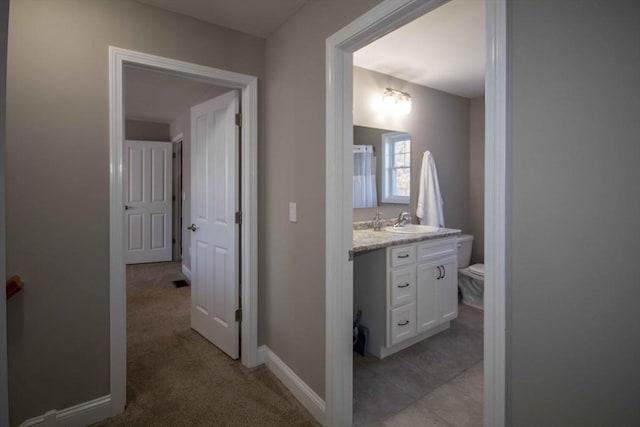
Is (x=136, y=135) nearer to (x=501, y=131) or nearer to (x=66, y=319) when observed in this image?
(x=66, y=319)

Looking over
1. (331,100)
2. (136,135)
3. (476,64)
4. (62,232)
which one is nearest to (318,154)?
(331,100)

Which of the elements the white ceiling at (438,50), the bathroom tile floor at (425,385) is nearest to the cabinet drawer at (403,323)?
the bathroom tile floor at (425,385)

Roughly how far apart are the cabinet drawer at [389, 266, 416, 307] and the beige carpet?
3.30ft

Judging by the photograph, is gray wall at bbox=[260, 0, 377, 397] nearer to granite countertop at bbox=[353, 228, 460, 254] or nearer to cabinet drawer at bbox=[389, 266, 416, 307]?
granite countertop at bbox=[353, 228, 460, 254]

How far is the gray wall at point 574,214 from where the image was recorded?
0.77m

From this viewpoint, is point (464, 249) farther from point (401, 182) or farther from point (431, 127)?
point (431, 127)

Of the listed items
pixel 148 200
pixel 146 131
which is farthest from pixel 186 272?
pixel 146 131

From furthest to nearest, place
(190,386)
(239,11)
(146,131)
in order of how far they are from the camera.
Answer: (146,131), (190,386), (239,11)

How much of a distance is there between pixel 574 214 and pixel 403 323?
6.04ft

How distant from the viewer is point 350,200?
5.66 feet

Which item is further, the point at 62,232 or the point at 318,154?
the point at 318,154

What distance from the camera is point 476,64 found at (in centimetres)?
290

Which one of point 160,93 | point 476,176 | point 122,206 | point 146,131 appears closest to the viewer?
point 122,206

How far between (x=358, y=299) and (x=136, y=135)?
5.13m
